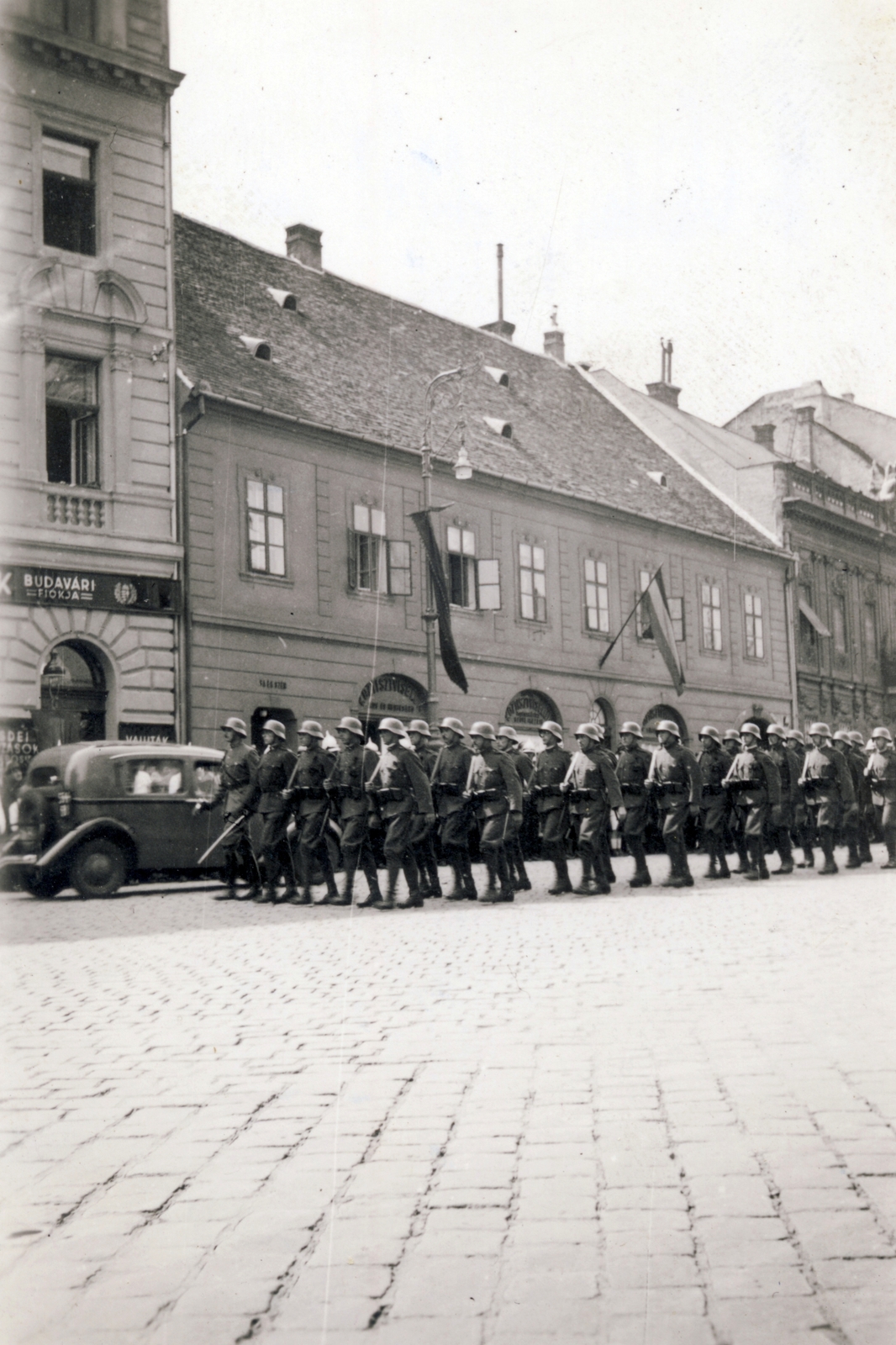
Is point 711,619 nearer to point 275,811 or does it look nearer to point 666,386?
point 666,386

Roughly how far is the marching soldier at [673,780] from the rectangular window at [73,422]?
22.5ft

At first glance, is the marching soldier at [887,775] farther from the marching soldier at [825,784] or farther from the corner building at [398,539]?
the corner building at [398,539]

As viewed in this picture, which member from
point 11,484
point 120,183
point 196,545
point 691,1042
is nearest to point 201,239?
point 120,183

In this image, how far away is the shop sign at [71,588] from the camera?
12.8 metres

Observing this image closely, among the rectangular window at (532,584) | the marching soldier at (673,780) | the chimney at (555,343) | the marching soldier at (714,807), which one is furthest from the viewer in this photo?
the chimney at (555,343)

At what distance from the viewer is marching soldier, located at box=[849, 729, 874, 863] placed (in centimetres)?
1802

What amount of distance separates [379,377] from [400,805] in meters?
14.0

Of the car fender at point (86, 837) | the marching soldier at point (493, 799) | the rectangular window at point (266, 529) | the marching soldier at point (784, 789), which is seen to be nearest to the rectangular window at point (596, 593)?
the marching soldier at point (784, 789)

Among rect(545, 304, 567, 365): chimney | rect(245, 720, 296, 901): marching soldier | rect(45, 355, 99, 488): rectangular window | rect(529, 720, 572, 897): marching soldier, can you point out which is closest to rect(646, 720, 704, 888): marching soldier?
rect(529, 720, 572, 897): marching soldier

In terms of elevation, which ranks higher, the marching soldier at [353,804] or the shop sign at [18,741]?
the shop sign at [18,741]

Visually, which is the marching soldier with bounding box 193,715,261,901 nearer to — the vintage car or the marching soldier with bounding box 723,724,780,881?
the vintage car

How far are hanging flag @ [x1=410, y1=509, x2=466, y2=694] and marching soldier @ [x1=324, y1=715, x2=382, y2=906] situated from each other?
8.63 metres

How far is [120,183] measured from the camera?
8.59 meters

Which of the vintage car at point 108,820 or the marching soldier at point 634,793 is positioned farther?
the marching soldier at point 634,793
